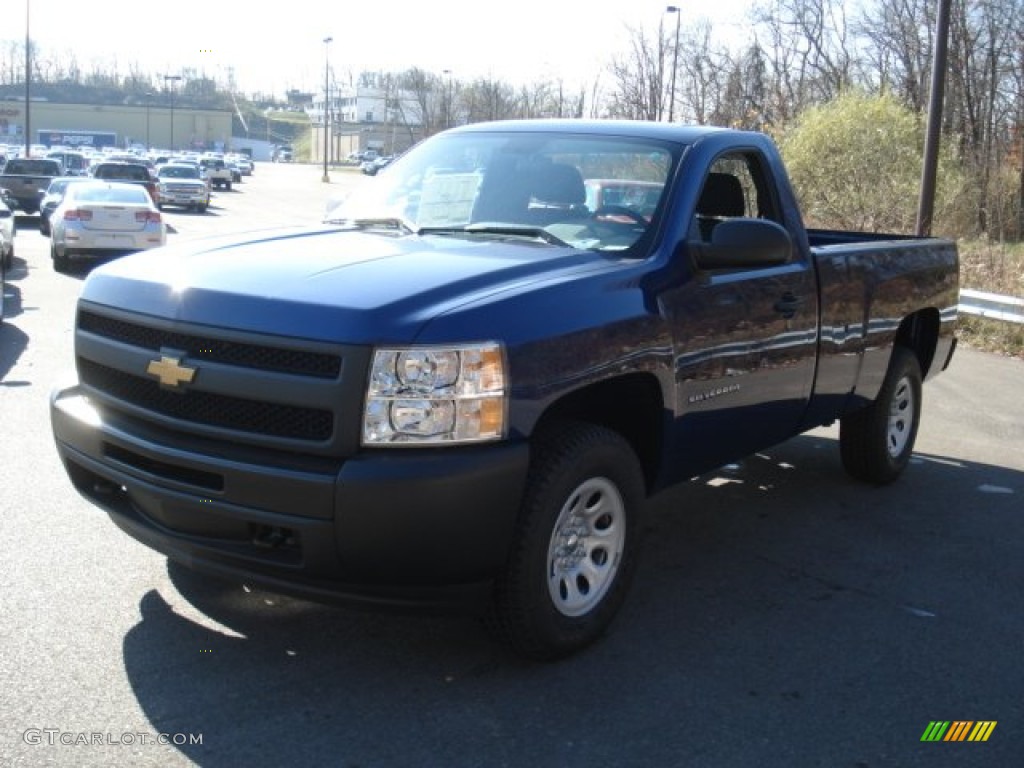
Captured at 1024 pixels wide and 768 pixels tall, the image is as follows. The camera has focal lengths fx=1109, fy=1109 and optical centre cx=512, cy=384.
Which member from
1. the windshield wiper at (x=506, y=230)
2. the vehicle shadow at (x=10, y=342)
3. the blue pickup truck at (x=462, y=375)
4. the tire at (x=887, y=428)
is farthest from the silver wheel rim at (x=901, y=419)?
the vehicle shadow at (x=10, y=342)

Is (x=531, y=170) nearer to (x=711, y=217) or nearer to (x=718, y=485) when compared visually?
(x=711, y=217)

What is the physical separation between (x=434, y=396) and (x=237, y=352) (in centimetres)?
68

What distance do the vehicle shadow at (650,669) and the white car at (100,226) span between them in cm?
1460

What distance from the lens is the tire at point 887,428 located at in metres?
6.62

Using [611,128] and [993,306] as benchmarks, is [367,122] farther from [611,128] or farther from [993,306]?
[611,128]

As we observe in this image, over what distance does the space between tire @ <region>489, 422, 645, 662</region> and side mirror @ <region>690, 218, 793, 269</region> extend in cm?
92

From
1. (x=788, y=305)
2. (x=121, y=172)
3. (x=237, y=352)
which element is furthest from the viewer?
(x=121, y=172)

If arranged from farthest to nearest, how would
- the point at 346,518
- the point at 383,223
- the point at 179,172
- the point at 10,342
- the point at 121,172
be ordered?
the point at 179,172 → the point at 121,172 → the point at 10,342 → the point at 383,223 → the point at 346,518

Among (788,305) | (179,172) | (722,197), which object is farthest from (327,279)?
(179,172)

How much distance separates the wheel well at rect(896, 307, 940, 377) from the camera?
7.02 metres

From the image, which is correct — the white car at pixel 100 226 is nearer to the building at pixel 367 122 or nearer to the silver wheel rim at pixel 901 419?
the silver wheel rim at pixel 901 419

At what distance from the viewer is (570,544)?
159 inches

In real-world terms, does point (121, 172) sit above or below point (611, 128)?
above

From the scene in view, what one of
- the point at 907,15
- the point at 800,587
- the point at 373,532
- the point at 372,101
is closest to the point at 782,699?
the point at 800,587
